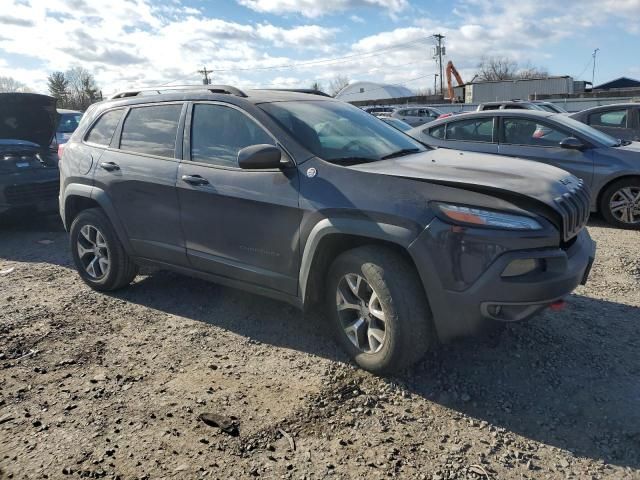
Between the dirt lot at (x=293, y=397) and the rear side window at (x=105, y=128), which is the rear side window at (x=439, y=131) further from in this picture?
the rear side window at (x=105, y=128)

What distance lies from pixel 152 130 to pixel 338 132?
5.31 ft

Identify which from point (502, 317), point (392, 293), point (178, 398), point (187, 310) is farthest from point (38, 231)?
point (502, 317)

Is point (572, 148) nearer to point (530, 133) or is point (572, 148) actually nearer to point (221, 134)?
point (530, 133)

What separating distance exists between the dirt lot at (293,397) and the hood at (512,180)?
3.21 ft

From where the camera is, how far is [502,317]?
2.85 m

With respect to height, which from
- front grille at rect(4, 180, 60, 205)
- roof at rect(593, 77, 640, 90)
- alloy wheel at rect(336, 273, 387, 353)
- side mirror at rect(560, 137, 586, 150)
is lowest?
alloy wheel at rect(336, 273, 387, 353)

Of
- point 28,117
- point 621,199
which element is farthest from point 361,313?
point 28,117

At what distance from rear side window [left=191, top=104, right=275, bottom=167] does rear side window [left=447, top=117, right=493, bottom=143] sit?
492 centimetres

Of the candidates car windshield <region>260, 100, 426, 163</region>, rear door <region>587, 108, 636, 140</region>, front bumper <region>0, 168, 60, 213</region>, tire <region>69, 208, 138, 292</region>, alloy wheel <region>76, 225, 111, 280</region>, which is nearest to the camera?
car windshield <region>260, 100, 426, 163</region>

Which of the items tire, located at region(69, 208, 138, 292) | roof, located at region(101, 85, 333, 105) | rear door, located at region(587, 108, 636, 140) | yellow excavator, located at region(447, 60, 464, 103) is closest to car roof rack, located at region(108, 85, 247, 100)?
roof, located at region(101, 85, 333, 105)

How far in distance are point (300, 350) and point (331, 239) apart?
921 millimetres

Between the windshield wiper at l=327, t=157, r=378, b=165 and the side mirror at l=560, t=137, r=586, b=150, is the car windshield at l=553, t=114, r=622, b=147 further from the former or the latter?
the windshield wiper at l=327, t=157, r=378, b=165

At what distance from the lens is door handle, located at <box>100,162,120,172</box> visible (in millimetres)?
4449

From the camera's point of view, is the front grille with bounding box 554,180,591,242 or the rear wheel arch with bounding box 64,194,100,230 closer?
the front grille with bounding box 554,180,591,242
